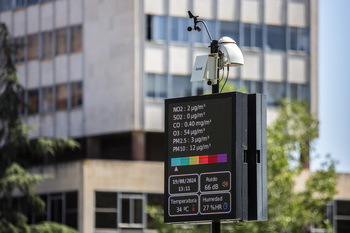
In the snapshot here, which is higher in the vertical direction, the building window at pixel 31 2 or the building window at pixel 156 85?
the building window at pixel 31 2

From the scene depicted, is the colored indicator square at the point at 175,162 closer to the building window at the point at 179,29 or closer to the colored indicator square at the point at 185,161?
the colored indicator square at the point at 185,161

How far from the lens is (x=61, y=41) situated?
67375mm

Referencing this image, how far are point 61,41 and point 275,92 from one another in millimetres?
12193

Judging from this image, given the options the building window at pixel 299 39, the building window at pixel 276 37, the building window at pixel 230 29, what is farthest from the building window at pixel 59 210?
the building window at pixel 299 39

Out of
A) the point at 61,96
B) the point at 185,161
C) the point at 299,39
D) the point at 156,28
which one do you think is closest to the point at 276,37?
the point at 299,39

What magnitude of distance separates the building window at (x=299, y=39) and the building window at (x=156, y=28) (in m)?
7.86

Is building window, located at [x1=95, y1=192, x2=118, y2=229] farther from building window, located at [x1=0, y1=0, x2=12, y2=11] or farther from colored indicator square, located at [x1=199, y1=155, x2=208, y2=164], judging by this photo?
colored indicator square, located at [x1=199, y1=155, x2=208, y2=164]

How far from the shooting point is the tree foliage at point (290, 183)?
53.5 metres

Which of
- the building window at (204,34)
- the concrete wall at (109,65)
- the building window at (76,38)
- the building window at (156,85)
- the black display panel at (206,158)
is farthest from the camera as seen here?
the building window at (76,38)

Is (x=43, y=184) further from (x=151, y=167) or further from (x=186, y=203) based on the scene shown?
(x=186, y=203)

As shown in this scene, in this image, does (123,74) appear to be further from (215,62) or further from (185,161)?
(185,161)

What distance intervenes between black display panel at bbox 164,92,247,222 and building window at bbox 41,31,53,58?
4802 centimetres

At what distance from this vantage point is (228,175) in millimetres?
19656

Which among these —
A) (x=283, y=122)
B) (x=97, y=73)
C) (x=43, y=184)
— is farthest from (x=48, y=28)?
(x=283, y=122)
